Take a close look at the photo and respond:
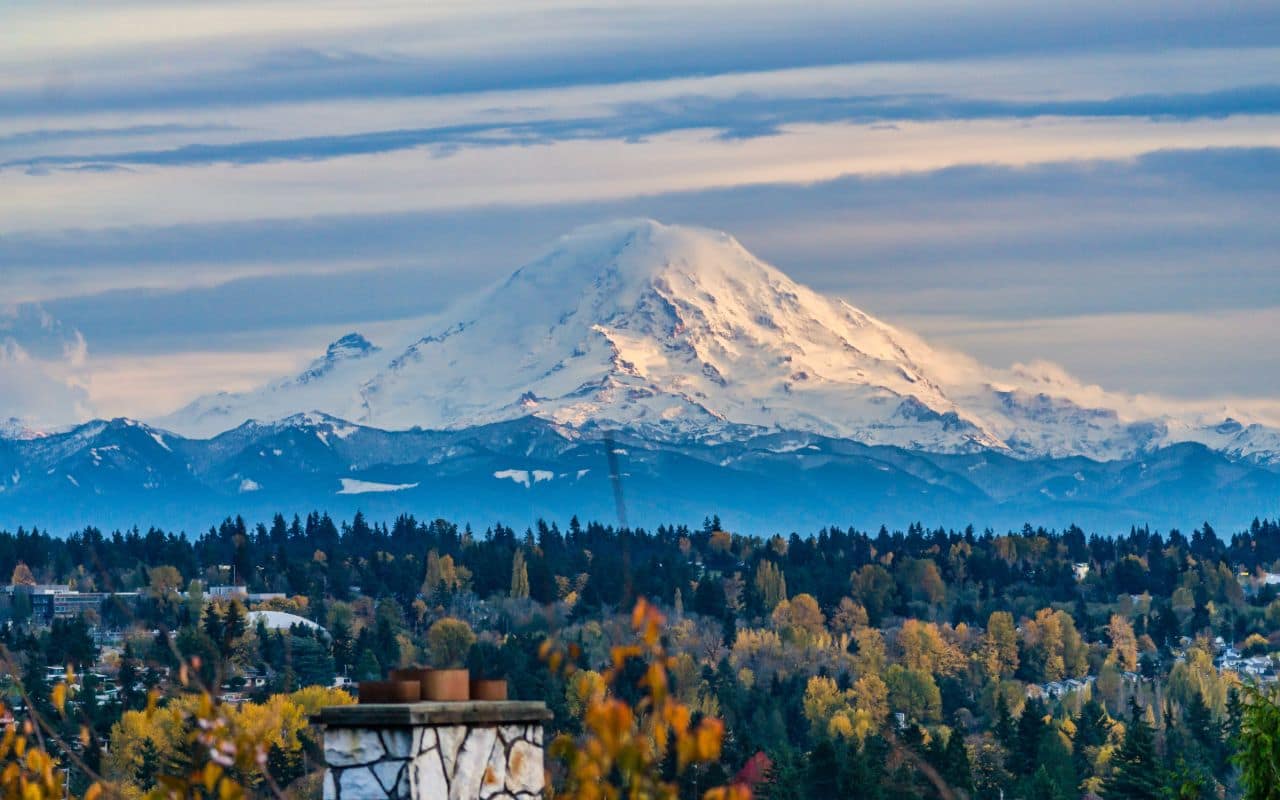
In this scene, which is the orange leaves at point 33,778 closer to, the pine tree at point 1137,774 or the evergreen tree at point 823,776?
the pine tree at point 1137,774

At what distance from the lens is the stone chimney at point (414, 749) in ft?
61.0

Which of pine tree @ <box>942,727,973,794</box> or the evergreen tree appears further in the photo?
the evergreen tree

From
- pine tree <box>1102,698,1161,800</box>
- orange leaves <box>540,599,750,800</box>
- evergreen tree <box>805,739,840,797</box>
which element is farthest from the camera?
evergreen tree <box>805,739,840,797</box>

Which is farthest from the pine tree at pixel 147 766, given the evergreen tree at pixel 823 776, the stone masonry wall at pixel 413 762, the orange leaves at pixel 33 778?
the stone masonry wall at pixel 413 762

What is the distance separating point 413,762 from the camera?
18.6 metres

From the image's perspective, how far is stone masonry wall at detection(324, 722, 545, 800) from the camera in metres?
18.6

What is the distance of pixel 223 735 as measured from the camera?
17.9 meters

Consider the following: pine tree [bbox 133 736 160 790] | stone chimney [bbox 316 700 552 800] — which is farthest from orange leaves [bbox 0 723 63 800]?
pine tree [bbox 133 736 160 790]

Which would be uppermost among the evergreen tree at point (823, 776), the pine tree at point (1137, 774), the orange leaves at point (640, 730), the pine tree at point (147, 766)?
the pine tree at point (147, 766)

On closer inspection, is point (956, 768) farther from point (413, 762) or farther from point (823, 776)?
point (413, 762)

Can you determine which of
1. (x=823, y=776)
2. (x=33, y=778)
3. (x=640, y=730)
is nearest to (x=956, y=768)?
(x=823, y=776)

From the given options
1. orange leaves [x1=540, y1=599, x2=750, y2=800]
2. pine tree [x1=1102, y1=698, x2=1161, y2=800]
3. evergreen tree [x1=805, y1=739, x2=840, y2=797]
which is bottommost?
orange leaves [x1=540, y1=599, x2=750, y2=800]

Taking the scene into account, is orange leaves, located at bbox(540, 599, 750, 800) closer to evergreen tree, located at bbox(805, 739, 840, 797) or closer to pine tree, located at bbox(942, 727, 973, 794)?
pine tree, located at bbox(942, 727, 973, 794)

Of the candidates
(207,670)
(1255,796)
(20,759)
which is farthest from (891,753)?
(20,759)
